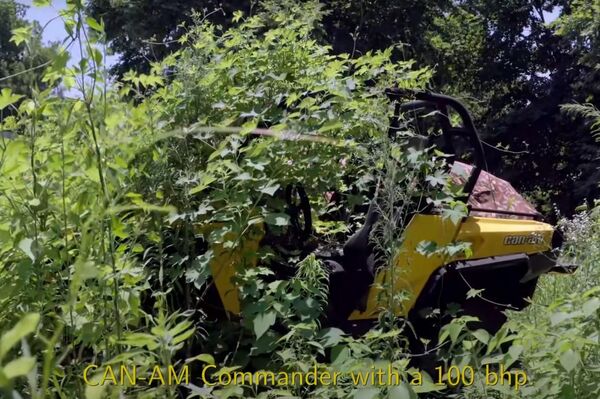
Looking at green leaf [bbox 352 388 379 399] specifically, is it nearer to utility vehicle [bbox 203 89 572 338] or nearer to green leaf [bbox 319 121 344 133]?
utility vehicle [bbox 203 89 572 338]

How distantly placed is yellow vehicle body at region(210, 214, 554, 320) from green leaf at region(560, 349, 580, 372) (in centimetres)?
69

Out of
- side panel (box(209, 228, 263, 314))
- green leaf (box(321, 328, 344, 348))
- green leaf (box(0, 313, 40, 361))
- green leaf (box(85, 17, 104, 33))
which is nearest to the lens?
green leaf (box(0, 313, 40, 361))

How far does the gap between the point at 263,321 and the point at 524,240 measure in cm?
236

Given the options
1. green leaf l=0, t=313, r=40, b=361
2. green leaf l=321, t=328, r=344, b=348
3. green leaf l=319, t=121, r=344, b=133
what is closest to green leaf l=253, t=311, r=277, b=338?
green leaf l=321, t=328, r=344, b=348

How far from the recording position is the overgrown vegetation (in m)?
1.98

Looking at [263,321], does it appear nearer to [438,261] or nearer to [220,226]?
[220,226]

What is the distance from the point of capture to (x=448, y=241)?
3850mm

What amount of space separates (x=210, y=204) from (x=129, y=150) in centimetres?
89

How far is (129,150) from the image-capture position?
208cm

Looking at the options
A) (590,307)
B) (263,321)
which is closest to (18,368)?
(590,307)

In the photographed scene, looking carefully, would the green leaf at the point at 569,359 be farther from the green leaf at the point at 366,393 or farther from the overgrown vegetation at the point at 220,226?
the green leaf at the point at 366,393

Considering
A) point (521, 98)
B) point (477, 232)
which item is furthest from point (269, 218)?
point (521, 98)

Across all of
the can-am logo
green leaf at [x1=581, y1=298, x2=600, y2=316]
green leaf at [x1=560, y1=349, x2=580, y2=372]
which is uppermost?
green leaf at [x1=581, y1=298, x2=600, y2=316]

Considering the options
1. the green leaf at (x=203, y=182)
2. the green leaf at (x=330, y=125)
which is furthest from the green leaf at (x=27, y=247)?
the green leaf at (x=330, y=125)
